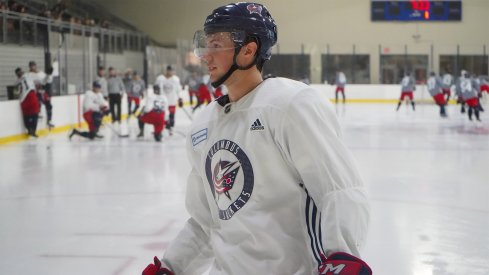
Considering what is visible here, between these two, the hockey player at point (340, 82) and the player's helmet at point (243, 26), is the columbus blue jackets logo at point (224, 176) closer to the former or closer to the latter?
the player's helmet at point (243, 26)

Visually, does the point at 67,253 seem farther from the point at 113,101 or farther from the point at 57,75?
the point at 113,101

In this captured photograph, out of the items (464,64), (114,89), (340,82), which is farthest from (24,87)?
(464,64)

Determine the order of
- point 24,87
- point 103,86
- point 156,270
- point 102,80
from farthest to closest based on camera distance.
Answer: point 103,86 → point 102,80 → point 24,87 → point 156,270

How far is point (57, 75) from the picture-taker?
1413 cm

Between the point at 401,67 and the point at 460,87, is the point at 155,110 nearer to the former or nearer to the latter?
the point at 460,87

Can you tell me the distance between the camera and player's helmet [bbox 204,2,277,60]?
4.95ft

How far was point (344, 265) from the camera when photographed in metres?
1.24

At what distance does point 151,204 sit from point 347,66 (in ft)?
62.5

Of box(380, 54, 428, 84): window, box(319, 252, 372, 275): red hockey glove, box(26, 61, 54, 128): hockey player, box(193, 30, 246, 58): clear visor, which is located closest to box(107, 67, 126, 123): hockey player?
box(26, 61, 54, 128): hockey player

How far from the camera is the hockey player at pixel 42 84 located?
1241 centimetres

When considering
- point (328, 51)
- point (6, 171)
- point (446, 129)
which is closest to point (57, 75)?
point (6, 171)

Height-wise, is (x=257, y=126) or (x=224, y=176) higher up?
(x=257, y=126)

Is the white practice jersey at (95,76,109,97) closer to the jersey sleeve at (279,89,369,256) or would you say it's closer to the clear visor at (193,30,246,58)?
the clear visor at (193,30,246,58)

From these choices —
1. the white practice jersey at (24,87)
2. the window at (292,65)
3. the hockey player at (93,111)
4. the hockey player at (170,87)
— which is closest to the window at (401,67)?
the window at (292,65)
